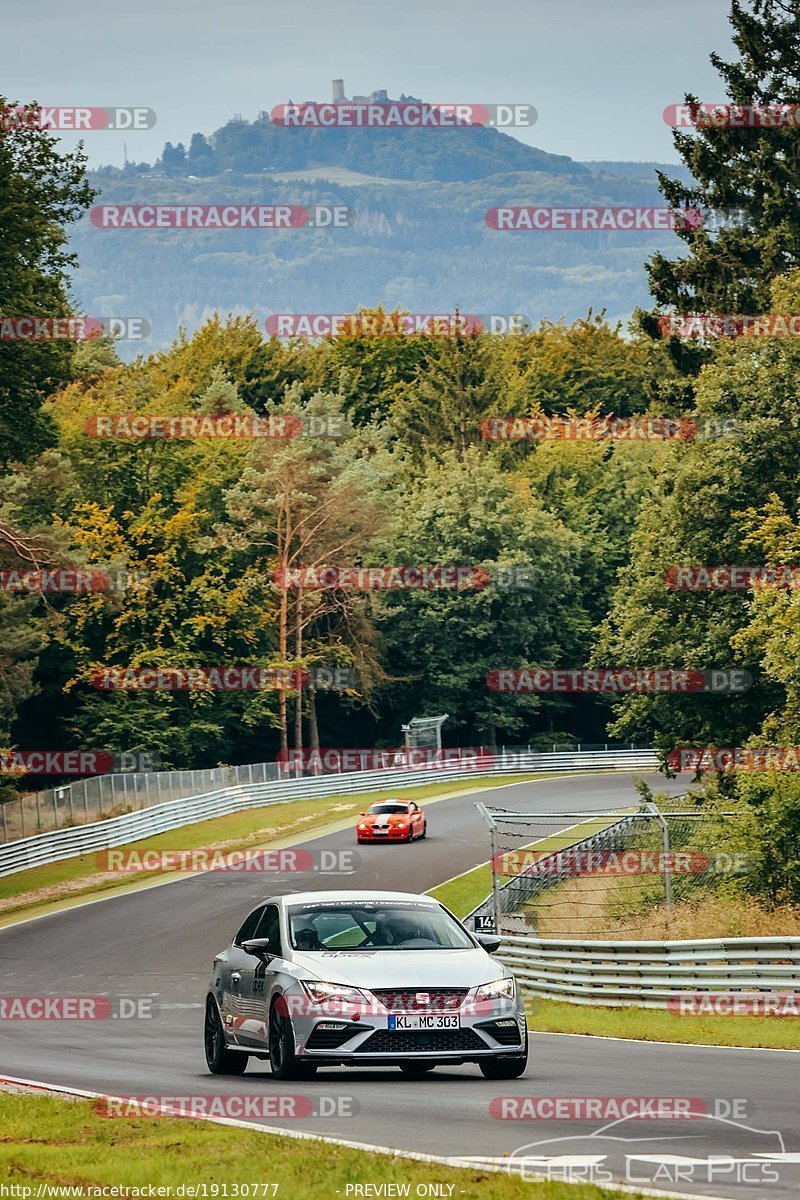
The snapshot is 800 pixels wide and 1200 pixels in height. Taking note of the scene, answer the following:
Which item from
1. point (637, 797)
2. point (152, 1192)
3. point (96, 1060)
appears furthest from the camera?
point (637, 797)

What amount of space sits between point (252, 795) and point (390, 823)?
570 inches

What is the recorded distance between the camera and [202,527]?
84.6 metres

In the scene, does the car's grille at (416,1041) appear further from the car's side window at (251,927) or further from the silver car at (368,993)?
the car's side window at (251,927)

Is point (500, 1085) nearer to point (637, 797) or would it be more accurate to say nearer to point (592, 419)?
point (637, 797)

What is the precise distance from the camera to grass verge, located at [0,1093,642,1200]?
891 cm

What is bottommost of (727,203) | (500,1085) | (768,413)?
(500,1085)

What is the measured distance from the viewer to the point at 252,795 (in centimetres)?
6906

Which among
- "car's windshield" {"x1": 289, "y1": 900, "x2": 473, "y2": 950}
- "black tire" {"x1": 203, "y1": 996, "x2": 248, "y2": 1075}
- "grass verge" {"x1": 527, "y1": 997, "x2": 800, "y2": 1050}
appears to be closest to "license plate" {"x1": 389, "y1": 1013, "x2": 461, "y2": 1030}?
"car's windshield" {"x1": 289, "y1": 900, "x2": 473, "y2": 950}

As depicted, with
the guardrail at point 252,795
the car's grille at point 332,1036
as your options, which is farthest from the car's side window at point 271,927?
the guardrail at point 252,795

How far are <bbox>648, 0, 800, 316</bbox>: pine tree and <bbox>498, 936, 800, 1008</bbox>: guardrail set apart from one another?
30.7 meters

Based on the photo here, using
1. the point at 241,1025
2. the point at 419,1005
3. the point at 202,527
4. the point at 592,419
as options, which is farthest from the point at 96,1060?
the point at 592,419

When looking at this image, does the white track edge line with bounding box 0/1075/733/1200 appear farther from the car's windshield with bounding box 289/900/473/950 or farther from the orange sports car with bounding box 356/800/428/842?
the orange sports car with bounding box 356/800/428/842

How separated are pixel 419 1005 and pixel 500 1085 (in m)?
0.90

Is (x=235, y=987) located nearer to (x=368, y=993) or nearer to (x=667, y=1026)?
(x=368, y=993)
